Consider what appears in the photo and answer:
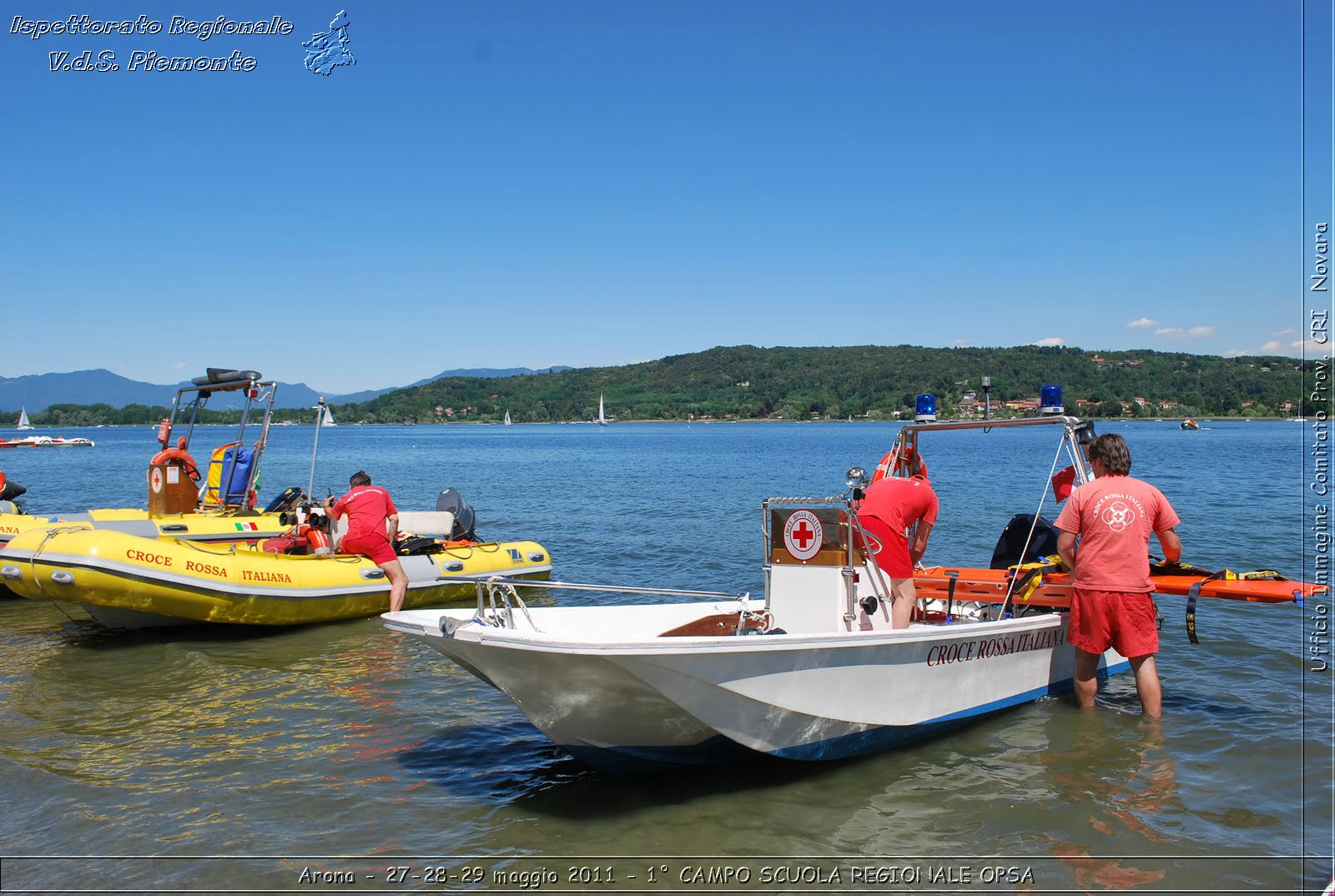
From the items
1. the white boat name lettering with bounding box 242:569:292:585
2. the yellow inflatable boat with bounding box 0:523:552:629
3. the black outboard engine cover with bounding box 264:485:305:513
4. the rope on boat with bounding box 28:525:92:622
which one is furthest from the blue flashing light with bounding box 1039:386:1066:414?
the black outboard engine cover with bounding box 264:485:305:513

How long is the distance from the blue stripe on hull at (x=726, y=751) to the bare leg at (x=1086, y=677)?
4.51 feet

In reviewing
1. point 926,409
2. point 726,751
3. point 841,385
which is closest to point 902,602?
point 726,751

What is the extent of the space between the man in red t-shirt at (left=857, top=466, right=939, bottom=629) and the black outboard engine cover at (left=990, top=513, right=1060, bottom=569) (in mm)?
2273

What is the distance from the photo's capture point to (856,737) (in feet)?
21.4

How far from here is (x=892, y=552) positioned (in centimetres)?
712

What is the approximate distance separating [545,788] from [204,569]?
6131 millimetres

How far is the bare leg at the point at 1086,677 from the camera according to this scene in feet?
25.2

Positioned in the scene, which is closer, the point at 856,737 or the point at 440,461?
the point at 856,737

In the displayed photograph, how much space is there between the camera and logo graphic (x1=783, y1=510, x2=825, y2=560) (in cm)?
680

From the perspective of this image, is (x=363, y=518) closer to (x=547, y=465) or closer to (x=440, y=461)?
(x=547, y=465)

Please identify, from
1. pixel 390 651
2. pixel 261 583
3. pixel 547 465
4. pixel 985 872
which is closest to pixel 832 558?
pixel 985 872

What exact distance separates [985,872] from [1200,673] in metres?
5.40

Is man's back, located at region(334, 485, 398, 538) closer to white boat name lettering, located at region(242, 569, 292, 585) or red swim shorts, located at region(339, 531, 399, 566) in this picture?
red swim shorts, located at region(339, 531, 399, 566)

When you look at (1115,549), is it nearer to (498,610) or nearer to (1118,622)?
(1118,622)
